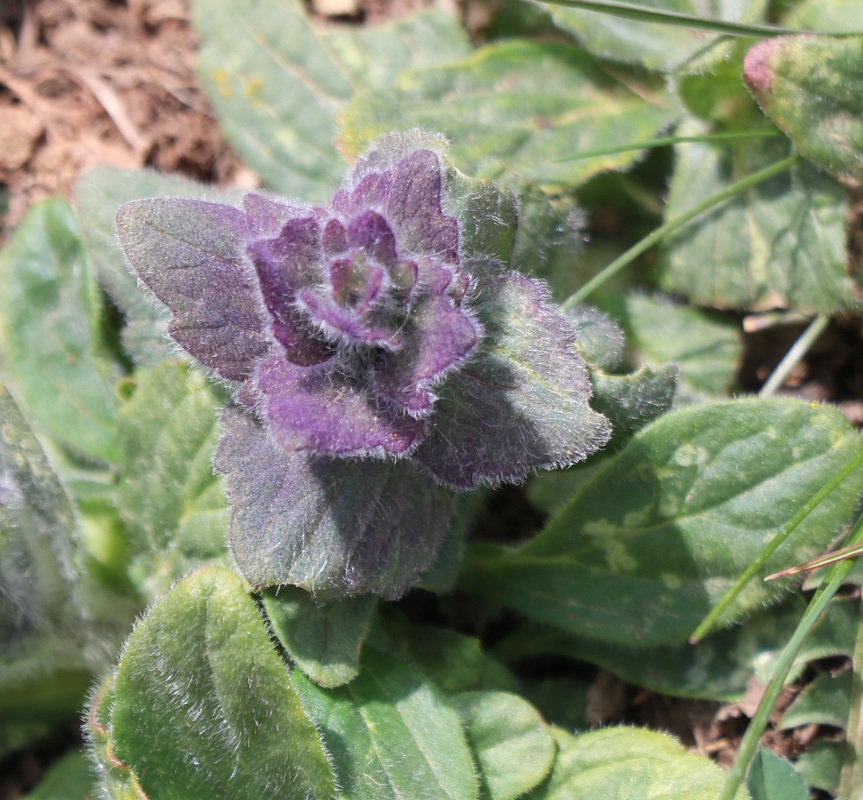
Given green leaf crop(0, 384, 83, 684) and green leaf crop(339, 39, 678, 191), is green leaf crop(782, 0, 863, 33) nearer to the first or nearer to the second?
green leaf crop(339, 39, 678, 191)

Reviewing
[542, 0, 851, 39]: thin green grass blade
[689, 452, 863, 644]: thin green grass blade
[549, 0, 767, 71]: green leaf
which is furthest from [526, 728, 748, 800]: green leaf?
[549, 0, 767, 71]: green leaf

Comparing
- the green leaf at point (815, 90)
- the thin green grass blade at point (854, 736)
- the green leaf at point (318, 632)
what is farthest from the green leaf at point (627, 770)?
the green leaf at point (815, 90)

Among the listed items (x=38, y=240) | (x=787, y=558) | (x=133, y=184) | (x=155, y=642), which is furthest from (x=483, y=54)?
(x=155, y=642)

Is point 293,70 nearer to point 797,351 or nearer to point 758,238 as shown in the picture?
point 758,238

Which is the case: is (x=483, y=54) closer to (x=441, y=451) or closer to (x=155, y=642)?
(x=441, y=451)

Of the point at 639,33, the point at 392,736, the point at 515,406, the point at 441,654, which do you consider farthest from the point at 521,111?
the point at 392,736
